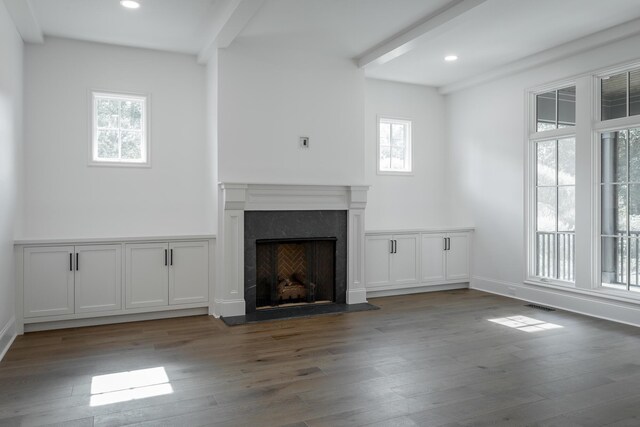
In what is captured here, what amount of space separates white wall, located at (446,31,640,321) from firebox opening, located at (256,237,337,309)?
7.79ft

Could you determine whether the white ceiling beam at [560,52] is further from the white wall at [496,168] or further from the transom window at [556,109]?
the transom window at [556,109]

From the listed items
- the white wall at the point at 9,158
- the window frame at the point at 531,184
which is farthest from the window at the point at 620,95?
the white wall at the point at 9,158

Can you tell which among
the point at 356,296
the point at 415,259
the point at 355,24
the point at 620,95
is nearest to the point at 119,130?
the point at 355,24

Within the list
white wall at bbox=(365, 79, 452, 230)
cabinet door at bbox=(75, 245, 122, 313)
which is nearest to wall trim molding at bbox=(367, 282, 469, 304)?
white wall at bbox=(365, 79, 452, 230)

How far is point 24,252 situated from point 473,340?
14.2ft

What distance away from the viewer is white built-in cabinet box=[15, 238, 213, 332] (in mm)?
4594

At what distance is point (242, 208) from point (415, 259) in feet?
8.66

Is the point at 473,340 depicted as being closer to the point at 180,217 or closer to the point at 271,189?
the point at 271,189

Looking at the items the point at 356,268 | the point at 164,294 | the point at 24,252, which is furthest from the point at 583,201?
the point at 24,252

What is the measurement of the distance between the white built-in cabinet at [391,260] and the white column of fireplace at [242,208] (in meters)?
0.50

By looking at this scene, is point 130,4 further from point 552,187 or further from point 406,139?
point 552,187

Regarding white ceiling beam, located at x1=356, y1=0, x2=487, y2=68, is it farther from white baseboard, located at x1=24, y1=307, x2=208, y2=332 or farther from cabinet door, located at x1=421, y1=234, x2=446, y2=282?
white baseboard, located at x1=24, y1=307, x2=208, y2=332

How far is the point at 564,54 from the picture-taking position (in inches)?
211

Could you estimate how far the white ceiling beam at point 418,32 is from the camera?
13.7 ft
